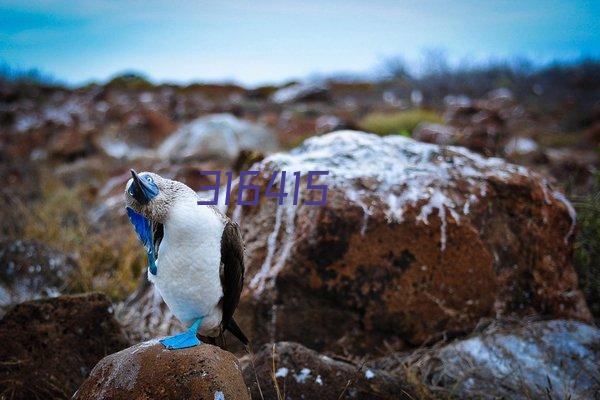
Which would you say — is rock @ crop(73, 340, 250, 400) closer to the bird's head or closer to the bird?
the bird

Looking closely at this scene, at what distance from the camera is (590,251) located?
347 cm

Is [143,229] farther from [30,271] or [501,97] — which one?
[501,97]

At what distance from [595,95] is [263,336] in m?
22.0

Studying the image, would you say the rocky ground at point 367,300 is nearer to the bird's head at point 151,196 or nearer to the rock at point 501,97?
the bird's head at point 151,196

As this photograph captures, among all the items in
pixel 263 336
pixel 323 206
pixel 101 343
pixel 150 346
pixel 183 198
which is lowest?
pixel 263 336

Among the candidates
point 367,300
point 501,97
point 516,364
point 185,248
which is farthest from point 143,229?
point 501,97

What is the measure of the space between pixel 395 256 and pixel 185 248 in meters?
1.44

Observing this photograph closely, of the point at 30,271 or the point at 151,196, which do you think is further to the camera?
the point at 30,271

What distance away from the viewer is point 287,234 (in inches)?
108

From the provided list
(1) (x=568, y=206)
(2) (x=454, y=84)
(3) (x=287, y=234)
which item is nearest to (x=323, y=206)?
(3) (x=287, y=234)

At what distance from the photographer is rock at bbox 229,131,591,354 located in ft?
8.63

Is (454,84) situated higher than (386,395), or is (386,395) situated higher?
(454,84)

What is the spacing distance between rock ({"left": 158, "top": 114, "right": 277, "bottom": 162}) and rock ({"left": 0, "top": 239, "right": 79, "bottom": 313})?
4452mm

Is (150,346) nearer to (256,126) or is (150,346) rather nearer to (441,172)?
(441,172)
